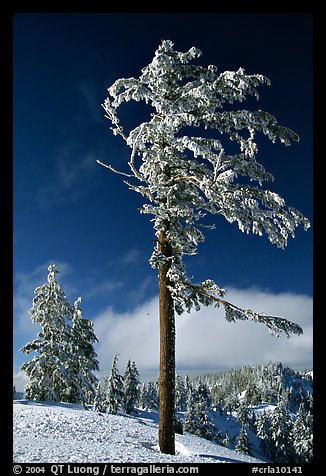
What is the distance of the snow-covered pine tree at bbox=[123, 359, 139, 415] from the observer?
65.8m

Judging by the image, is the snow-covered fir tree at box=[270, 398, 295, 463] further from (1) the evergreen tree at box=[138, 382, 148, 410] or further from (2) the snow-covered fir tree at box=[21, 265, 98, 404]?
(2) the snow-covered fir tree at box=[21, 265, 98, 404]

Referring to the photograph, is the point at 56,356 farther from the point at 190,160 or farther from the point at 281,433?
the point at 281,433

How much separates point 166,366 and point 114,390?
4662cm

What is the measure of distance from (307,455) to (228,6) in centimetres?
8991

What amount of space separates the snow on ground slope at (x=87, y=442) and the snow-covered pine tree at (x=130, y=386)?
54551 millimetres

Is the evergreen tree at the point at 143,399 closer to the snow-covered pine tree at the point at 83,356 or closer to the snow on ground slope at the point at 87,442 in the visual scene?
the snow-covered pine tree at the point at 83,356

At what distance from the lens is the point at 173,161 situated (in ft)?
42.4

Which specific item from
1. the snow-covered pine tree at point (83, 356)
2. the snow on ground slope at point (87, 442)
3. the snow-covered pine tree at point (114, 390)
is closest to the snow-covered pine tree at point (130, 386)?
the snow-covered pine tree at point (114, 390)

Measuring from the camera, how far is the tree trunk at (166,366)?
11.7 metres

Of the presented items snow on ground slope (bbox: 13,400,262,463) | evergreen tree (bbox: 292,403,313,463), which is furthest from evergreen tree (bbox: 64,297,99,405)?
evergreen tree (bbox: 292,403,313,463)

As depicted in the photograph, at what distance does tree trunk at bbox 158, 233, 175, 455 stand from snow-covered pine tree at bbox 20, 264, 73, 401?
54.4 ft
